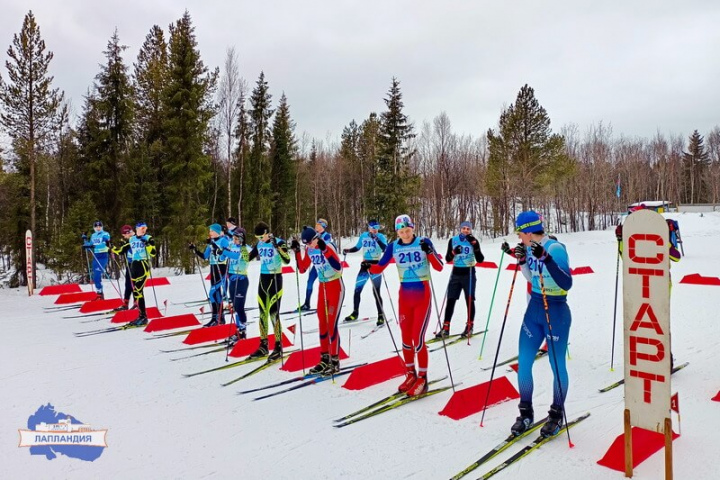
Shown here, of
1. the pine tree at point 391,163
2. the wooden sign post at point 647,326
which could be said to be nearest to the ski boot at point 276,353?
the wooden sign post at point 647,326

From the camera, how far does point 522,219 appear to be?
3.82m

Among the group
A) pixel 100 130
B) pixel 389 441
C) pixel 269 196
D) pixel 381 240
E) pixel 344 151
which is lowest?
pixel 389 441

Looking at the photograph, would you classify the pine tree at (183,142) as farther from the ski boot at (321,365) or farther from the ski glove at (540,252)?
the ski glove at (540,252)

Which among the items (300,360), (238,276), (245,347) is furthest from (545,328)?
(238,276)

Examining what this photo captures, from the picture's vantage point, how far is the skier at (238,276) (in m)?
7.21

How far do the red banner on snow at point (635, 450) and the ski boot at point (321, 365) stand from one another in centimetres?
318

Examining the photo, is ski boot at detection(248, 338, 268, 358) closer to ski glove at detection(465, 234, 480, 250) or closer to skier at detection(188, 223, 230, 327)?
skier at detection(188, 223, 230, 327)

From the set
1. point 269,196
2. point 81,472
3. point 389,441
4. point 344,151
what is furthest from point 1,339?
point 344,151

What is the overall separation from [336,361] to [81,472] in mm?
2952

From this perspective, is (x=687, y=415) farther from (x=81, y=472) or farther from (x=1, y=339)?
(x=1, y=339)

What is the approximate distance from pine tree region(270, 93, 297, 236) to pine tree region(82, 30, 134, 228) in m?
12.5

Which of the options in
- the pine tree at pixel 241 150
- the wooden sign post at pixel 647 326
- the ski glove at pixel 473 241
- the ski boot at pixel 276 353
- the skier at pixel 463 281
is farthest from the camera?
the pine tree at pixel 241 150

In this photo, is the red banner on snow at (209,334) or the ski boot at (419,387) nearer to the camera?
the ski boot at (419,387)

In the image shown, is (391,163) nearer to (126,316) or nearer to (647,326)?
(126,316)
